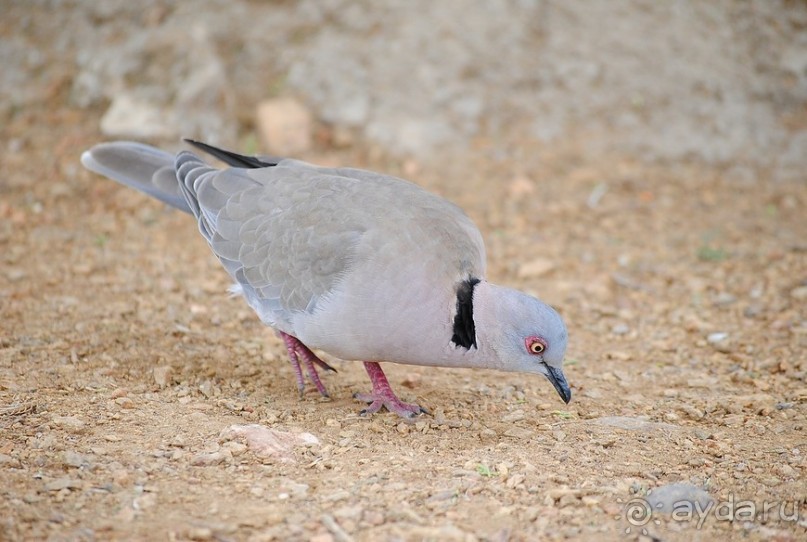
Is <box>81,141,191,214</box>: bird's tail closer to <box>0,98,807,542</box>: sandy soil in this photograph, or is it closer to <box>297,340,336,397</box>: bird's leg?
<box>0,98,807,542</box>: sandy soil

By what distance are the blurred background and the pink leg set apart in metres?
3.06

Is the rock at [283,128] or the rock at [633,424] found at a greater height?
the rock at [283,128]

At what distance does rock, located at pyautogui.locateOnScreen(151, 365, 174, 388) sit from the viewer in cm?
472

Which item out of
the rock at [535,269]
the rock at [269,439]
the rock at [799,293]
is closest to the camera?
the rock at [269,439]

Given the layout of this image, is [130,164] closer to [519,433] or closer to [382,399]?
[382,399]

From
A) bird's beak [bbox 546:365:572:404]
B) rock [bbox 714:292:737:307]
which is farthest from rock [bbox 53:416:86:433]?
rock [bbox 714:292:737:307]

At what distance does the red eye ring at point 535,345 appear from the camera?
4.32 m

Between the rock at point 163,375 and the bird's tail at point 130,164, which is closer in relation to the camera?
the rock at point 163,375

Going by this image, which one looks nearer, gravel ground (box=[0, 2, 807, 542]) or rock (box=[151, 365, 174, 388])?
gravel ground (box=[0, 2, 807, 542])

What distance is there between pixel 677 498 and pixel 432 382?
196cm

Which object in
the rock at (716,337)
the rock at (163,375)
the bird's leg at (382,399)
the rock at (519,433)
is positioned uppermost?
the rock at (163,375)

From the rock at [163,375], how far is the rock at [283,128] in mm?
3327

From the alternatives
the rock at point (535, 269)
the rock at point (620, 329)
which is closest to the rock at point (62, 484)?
the rock at point (620, 329)

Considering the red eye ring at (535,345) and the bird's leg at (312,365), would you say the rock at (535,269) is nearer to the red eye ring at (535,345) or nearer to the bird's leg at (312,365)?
the bird's leg at (312,365)
